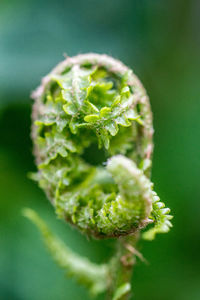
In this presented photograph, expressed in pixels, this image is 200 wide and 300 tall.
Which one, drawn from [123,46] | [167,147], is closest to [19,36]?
[123,46]

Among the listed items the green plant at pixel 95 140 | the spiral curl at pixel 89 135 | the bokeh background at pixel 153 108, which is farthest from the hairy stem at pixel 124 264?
the bokeh background at pixel 153 108

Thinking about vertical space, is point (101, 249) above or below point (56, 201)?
below

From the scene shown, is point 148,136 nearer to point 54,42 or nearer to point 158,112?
point 158,112

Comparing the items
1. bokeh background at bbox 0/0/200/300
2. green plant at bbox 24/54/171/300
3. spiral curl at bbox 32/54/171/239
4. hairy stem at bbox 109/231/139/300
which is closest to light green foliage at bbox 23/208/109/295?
green plant at bbox 24/54/171/300

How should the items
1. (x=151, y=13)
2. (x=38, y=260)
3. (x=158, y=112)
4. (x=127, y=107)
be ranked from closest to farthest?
(x=127, y=107), (x=38, y=260), (x=158, y=112), (x=151, y=13)

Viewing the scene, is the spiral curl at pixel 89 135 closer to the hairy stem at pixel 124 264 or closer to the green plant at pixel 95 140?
the green plant at pixel 95 140

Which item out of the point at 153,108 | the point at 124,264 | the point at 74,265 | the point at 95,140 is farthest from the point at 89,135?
the point at 153,108
